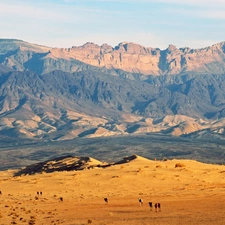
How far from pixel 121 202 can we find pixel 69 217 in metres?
9.41

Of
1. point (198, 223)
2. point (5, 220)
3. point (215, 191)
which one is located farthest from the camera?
point (215, 191)

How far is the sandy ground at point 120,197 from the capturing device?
4284 centimetres

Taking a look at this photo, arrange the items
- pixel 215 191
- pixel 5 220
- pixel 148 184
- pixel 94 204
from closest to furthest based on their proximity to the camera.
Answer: pixel 5 220 < pixel 94 204 < pixel 215 191 < pixel 148 184

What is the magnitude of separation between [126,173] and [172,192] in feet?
42.5

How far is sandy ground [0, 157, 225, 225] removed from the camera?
4284cm

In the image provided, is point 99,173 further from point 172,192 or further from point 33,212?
point 33,212

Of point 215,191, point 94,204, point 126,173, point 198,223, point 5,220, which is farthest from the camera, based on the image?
point 126,173

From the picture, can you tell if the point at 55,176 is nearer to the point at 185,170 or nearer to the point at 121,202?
the point at 185,170

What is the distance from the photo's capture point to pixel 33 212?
1861 inches

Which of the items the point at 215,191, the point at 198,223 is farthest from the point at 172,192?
the point at 198,223

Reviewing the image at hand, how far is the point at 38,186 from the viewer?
65688 mm

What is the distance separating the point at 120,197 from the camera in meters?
56.9

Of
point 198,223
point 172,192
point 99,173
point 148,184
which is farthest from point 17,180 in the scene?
point 198,223

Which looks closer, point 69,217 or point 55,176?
point 69,217
